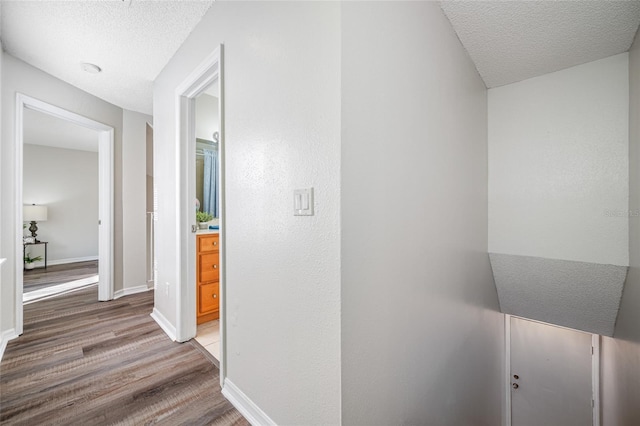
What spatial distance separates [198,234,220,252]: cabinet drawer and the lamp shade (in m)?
4.96

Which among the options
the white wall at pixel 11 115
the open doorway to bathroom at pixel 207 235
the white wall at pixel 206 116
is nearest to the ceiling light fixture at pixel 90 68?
the white wall at pixel 11 115

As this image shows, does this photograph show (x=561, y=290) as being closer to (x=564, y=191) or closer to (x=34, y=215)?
(x=564, y=191)

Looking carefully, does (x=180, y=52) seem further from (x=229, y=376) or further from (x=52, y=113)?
(x=229, y=376)

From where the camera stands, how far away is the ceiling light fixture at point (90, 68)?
95.7 inches

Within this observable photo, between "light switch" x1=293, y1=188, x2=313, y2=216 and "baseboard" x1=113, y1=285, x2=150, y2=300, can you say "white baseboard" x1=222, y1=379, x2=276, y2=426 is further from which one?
"baseboard" x1=113, y1=285, x2=150, y2=300

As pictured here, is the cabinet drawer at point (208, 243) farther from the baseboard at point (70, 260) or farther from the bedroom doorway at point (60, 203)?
the baseboard at point (70, 260)

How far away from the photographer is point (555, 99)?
6.58 feet

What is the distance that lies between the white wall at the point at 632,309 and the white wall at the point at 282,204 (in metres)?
1.85

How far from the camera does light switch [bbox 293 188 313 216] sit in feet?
3.46

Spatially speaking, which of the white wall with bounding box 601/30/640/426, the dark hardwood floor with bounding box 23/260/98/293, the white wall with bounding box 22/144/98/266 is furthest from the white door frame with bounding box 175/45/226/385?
the white wall with bounding box 22/144/98/266

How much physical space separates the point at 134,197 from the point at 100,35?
6.63 feet

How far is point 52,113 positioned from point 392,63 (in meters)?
3.51

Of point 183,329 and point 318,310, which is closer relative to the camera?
point 318,310

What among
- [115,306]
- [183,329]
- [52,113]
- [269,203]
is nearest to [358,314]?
[269,203]
